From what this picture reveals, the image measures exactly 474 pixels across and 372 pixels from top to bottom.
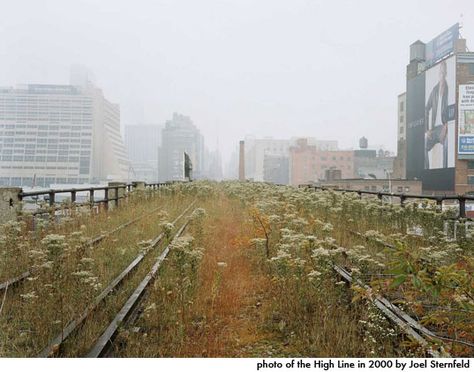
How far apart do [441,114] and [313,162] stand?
47.0 metres

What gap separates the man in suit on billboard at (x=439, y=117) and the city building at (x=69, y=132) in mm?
43043

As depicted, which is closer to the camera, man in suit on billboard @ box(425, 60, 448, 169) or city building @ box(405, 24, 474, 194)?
city building @ box(405, 24, 474, 194)

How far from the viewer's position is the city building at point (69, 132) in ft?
76.0

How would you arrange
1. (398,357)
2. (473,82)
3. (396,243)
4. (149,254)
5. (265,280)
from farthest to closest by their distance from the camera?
(473,82), (149,254), (265,280), (398,357), (396,243)

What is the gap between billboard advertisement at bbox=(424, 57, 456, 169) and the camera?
156 ft

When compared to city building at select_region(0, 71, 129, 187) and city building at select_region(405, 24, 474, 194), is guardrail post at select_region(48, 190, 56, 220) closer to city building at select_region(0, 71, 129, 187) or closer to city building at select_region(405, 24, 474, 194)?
city building at select_region(0, 71, 129, 187)

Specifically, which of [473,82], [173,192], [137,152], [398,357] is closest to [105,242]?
[398,357]

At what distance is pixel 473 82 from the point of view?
45969 mm

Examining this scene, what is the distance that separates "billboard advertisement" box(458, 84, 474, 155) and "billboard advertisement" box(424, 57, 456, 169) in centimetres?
103

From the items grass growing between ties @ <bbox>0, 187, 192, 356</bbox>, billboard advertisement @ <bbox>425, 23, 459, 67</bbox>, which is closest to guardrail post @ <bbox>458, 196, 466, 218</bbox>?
grass growing between ties @ <bbox>0, 187, 192, 356</bbox>

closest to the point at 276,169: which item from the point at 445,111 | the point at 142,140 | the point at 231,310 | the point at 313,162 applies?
the point at 313,162

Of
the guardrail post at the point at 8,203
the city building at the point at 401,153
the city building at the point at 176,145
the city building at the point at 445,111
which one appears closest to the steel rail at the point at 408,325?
the guardrail post at the point at 8,203
